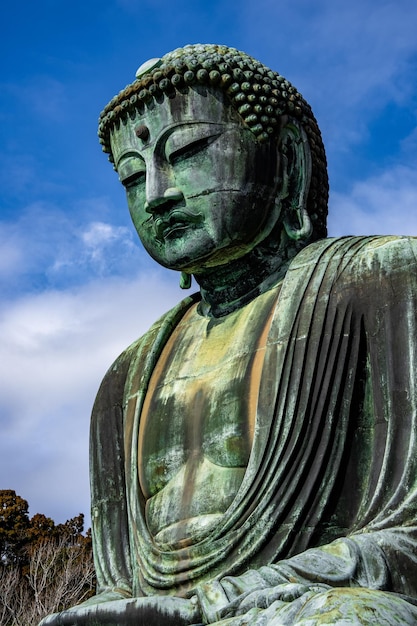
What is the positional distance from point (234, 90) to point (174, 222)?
1.04m

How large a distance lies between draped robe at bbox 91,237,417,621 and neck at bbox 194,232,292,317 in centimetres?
36

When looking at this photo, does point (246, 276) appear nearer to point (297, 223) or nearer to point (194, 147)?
point (297, 223)

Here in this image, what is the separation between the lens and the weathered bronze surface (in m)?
7.58

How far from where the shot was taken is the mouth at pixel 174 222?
356 inches

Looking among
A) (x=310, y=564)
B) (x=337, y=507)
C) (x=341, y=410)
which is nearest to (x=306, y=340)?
(x=341, y=410)

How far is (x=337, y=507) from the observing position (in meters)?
7.99

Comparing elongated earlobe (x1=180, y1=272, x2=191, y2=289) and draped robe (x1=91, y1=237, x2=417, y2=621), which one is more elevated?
elongated earlobe (x1=180, y1=272, x2=191, y2=289)

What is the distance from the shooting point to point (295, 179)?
9.41 metres

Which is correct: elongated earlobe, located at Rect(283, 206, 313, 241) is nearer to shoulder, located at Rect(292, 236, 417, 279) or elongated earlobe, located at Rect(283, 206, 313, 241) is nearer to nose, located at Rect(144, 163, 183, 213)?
shoulder, located at Rect(292, 236, 417, 279)

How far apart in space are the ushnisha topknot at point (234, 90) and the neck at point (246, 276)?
18.6 inches

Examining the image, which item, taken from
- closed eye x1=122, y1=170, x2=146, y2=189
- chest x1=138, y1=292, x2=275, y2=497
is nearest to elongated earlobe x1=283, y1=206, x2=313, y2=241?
chest x1=138, y1=292, x2=275, y2=497

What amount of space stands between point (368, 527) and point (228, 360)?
1.72 metres

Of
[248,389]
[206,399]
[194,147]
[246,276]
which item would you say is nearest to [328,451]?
[248,389]

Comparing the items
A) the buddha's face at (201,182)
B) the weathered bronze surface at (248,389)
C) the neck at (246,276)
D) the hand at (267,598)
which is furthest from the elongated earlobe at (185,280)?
the hand at (267,598)
